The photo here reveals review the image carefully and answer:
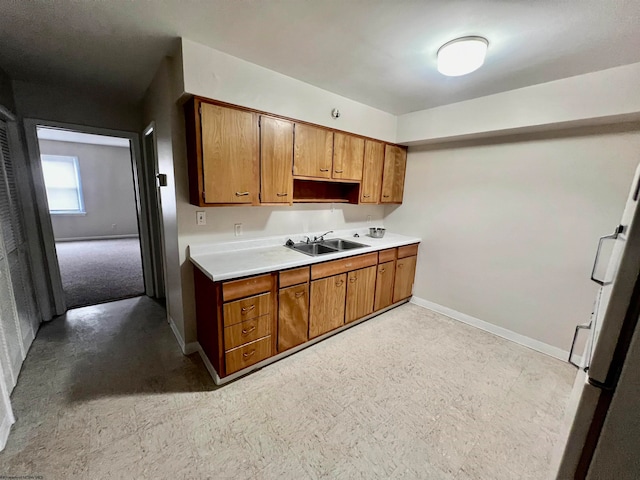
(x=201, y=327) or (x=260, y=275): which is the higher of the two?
(x=260, y=275)

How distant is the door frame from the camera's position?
2598 millimetres

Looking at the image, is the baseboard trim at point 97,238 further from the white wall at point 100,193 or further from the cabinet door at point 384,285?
the cabinet door at point 384,285

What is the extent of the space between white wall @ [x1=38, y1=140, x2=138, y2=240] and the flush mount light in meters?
7.55

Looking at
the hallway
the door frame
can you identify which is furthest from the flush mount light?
the door frame

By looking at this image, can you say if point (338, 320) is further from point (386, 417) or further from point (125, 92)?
point (125, 92)

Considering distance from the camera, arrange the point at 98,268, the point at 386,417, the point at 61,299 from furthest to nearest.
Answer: the point at 98,268, the point at 61,299, the point at 386,417

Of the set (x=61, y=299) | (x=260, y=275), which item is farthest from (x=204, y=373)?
(x=61, y=299)

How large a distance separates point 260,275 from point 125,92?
2.61 metres

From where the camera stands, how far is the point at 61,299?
2939 mm

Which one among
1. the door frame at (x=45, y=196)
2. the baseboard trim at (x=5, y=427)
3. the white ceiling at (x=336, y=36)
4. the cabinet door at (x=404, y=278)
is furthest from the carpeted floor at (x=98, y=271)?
the cabinet door at (x=404, y=278)

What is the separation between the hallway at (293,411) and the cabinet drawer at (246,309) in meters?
0.54

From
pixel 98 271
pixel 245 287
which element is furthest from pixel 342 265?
pixel 98 271

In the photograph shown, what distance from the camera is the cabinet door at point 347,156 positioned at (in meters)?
2.71

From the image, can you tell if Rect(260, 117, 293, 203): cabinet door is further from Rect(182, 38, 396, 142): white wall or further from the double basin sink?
the double basin sink
